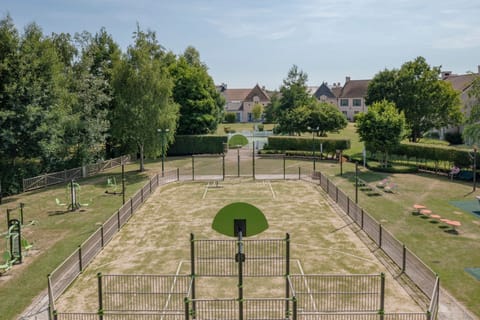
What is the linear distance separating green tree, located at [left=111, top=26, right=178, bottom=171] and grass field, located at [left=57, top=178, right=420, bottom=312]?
9793 millimetres

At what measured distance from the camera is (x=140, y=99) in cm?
4275

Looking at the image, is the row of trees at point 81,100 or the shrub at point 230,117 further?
the shrub at point 230,117

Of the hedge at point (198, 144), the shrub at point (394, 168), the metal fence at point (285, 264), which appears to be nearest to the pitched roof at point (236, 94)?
the hedge at point (198, 144)

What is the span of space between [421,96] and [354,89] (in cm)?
5504

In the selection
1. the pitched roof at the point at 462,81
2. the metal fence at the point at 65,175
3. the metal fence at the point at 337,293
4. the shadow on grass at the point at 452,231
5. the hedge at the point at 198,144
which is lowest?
the metal fence at the point at 337,293

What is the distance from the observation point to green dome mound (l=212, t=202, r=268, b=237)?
1443cm

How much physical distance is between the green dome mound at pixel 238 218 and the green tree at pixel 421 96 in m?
42.2

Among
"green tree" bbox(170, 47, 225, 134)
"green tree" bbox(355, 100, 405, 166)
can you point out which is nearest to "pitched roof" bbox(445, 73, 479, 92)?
Answer: "green tree" bbox(355, 100, 405, 166)

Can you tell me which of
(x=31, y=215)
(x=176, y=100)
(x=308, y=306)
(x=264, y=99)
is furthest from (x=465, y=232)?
(x=264, y=99)

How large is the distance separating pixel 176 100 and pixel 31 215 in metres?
32.8

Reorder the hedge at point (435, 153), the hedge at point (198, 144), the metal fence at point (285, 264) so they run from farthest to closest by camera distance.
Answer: the hedge at point (198, 144)
the hedge at point (435, 153)
the metal fence at point (285, 264)

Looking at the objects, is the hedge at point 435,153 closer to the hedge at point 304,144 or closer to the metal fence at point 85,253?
the hedge at point 304,144

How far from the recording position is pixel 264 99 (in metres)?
118

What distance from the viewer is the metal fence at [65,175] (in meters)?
35.5
